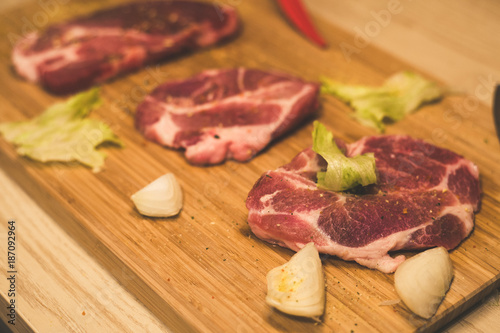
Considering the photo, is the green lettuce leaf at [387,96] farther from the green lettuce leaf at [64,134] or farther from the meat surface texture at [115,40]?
the green lettuce leaf at [64,134]

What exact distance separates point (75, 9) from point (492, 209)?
3.77 m

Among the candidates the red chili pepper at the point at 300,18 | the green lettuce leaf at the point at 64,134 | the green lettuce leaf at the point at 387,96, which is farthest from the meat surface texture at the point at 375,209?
the red chili pepper at the point at 300,18

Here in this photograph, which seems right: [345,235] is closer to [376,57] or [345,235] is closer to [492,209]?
[492,209]

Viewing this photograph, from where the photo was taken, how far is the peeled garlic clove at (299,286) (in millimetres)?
2287

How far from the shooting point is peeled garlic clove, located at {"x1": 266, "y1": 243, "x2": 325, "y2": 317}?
90.0 inches

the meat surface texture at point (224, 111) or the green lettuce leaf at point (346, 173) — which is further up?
the green lettuce leaf at point (346, 173)

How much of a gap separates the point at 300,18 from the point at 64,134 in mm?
2156

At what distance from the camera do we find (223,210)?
288 cm

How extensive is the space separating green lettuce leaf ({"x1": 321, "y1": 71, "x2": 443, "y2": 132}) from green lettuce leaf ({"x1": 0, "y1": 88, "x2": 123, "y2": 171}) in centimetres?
156

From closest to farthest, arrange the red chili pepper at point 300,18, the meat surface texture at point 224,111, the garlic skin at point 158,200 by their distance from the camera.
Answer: the garlic skin at point 158,200
the meat surface texture at point 224,111
the red chili pepper at point 300,18

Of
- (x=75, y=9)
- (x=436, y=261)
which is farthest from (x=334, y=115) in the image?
(x=75, y=9)

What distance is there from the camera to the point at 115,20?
13.4 ft

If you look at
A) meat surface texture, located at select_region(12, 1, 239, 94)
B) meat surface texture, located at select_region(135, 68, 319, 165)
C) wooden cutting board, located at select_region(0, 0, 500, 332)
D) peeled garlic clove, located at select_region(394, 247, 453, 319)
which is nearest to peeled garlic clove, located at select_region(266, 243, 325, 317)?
wooden cutting board, located at select_region(0, 0, 500, 332)

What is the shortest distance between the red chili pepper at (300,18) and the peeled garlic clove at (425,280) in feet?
7.31
